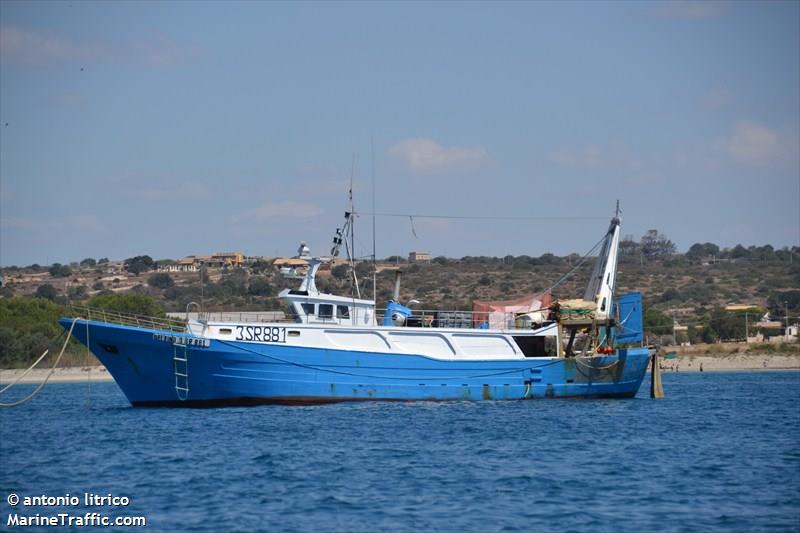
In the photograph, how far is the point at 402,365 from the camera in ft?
140

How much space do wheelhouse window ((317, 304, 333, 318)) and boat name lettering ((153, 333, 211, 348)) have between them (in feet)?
15.7

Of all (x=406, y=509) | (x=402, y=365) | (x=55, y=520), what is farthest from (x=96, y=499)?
(x=402, y=365)

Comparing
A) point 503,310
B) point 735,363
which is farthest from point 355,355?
point 735,363

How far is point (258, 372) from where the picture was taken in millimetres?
41000

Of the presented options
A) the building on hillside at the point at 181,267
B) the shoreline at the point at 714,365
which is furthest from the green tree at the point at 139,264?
the shoreline at the point at 714,365

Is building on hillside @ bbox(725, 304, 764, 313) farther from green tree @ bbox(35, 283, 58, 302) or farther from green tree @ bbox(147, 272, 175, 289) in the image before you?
green tree @ bbox(35, 283, 58, 302)

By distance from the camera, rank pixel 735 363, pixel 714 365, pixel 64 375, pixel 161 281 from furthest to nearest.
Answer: pixel 161 281
pixel 714 365
pixel 735 363
pixel 64 375

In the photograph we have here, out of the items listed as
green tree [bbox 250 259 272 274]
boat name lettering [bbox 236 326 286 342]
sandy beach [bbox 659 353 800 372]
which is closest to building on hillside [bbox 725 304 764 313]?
sandy beach [bbox 659 353 800 372]

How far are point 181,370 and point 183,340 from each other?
125 centimetres

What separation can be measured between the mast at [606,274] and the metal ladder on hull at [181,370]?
18592 mm

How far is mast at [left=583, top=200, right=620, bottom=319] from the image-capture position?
49.9m

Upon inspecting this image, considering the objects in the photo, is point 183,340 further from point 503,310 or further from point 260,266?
point 260,266

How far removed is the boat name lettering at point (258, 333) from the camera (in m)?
41.1

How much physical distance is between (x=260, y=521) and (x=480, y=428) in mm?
14652
